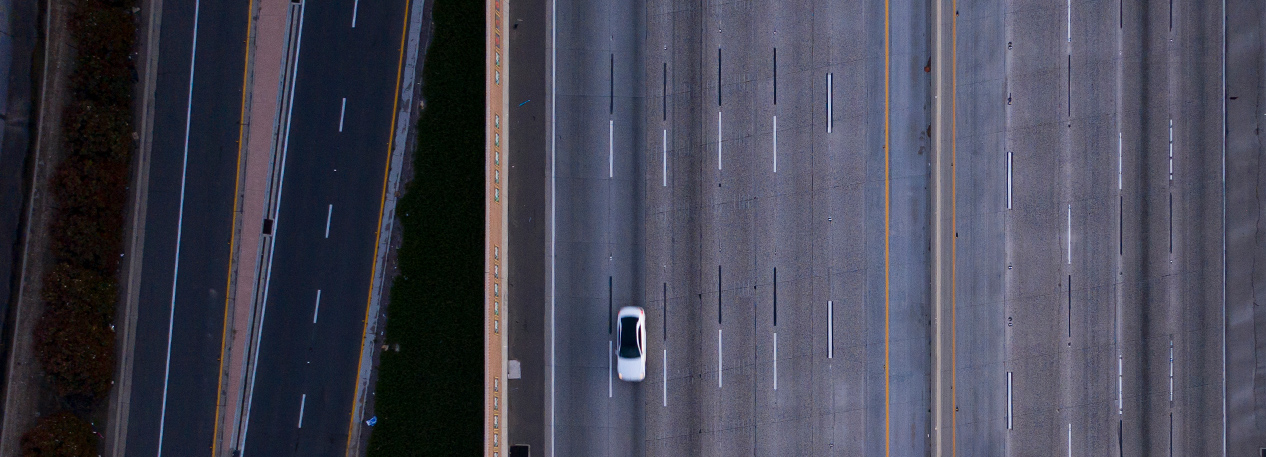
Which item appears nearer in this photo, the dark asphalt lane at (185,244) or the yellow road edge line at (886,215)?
the yellow road edge line at (886,215)

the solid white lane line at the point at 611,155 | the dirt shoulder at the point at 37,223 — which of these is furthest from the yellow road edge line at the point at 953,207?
the dirt shoulder at the point at 37,223

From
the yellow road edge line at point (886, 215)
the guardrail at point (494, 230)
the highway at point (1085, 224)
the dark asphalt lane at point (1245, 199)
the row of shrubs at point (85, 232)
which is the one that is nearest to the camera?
the guardrail at point (494, 230)

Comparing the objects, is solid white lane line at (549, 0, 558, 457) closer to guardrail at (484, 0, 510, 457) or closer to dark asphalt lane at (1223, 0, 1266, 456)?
guardrail at (484, 0, 510, 457)

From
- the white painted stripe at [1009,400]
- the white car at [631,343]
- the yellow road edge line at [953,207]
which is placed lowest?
the white painted stripe at [1009,400]

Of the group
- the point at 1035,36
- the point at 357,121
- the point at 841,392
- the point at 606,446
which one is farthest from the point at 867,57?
the point at 357,121

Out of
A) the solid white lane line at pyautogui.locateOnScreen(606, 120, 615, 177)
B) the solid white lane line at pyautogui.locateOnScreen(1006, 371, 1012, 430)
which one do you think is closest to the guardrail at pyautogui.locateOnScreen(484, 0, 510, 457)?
the solid white lane line at pyautogui.locateOnScreen(606, 120, 615, 177)

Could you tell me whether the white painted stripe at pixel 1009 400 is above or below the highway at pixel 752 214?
below

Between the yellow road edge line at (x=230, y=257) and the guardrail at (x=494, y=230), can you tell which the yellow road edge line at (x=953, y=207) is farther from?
the yellow road edge line at (x=230, y=257)
